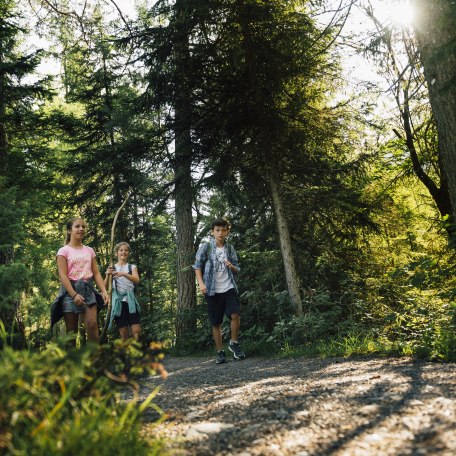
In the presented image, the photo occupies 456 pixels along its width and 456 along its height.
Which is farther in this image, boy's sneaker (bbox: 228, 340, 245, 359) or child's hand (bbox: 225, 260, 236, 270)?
boy's sneaker (bbox: 228, 340, 245, 359)

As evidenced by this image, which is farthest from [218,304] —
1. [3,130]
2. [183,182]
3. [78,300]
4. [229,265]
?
[3,130]

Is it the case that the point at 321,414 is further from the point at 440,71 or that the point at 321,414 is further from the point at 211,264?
the point at 211,264

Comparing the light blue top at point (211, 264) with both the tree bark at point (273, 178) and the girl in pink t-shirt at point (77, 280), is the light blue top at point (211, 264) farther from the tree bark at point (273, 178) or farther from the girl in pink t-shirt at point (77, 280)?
the girl in pink t-shirt at point (77, 280)

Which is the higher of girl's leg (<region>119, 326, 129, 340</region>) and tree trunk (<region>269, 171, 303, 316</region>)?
tree trunk (<region>269, 171, 303, 316</region>)

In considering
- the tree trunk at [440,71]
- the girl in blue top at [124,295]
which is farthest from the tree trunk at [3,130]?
the tree trunk at [440,71]

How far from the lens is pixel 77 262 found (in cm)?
551

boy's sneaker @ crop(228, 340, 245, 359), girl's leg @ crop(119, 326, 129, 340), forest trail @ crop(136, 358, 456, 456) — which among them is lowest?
boy's sneaker @ crop(228, 340, 245, 359)

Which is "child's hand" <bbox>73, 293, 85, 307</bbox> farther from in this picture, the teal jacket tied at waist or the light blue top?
the light blue top

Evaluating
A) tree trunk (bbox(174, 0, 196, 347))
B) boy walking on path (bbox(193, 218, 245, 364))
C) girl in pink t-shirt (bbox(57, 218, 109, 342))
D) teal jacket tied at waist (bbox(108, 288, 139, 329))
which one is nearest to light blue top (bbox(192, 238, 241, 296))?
boy walking on path (bbox(193, 218, 245, 364))

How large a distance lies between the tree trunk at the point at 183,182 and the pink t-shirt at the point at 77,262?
3978 millimetres

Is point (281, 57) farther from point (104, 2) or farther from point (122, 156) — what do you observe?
point (104, 2)

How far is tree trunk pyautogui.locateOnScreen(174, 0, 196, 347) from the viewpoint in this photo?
867 centimetres

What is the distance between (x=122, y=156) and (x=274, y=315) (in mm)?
4859

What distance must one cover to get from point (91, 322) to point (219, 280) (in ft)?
7.99
